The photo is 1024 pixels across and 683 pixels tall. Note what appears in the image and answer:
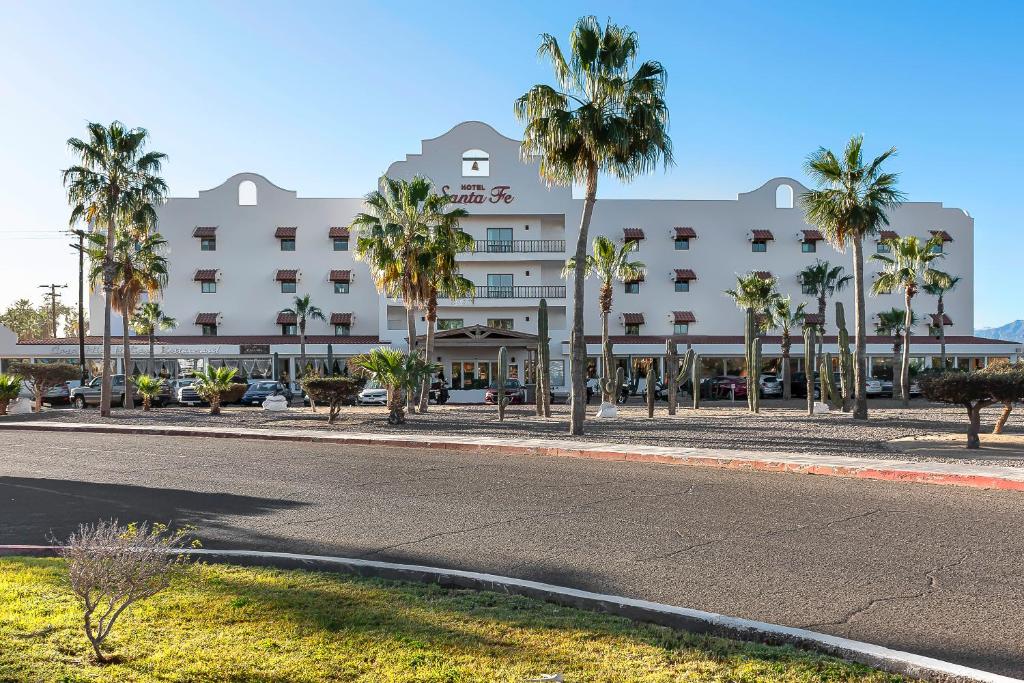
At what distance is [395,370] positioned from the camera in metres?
23.1

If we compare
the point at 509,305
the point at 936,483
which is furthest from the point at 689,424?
the point at 509,305

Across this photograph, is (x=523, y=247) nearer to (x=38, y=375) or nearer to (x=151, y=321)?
(x=151, y=321)

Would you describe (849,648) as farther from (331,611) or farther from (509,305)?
(509,305)

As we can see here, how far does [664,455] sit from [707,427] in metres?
7.47

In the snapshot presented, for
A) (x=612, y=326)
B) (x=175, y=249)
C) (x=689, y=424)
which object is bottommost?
(x=689, y=424)

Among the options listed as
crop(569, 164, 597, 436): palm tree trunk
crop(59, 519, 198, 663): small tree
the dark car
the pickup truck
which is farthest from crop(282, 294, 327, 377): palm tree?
crop(59, 519, 198, 663): small tree

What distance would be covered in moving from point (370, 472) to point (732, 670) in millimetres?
9941

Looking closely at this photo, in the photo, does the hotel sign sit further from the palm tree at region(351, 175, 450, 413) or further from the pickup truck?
the pickup truck

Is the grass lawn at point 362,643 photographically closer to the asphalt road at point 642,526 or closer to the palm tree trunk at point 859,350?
the asphalt road at point 642,526

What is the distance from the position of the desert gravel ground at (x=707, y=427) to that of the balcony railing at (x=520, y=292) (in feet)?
77.2

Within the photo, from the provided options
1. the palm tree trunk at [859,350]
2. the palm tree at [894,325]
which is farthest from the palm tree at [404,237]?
the palm tree at [894,325]

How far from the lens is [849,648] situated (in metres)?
4.77

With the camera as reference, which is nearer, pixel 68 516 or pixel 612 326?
pixel 68 516

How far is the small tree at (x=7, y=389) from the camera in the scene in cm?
2970
